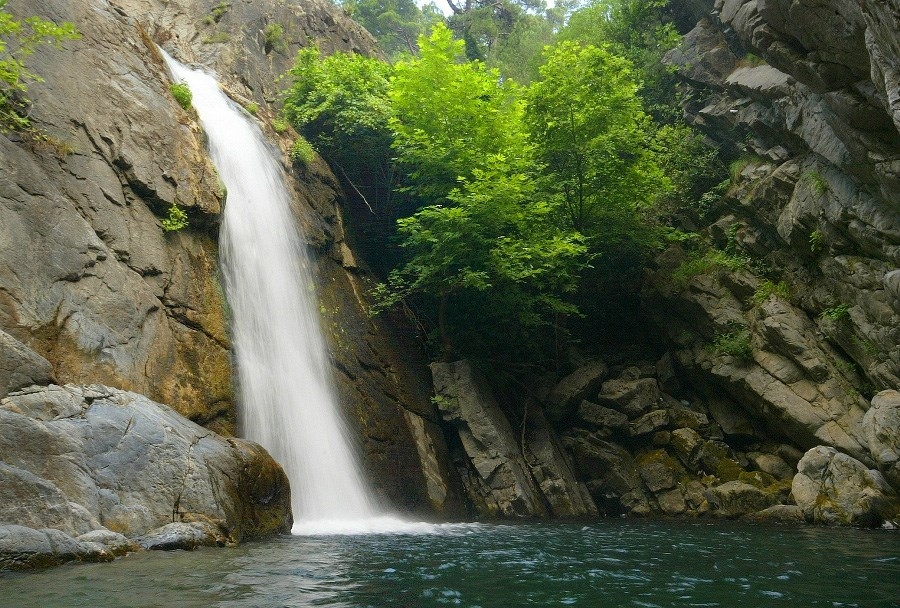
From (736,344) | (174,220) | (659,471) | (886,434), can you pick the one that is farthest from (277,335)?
(886,434)

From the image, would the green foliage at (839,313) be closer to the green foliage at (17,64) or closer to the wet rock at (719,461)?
the wet rock at (719,461)

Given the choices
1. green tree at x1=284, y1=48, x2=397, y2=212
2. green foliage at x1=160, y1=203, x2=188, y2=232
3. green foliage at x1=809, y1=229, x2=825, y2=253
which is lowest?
green foliage at x1=809, y1=229, x2=825, y2=253

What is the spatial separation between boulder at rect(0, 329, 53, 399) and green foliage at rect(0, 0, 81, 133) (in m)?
4.68

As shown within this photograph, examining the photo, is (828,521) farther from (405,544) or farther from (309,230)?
(309,230)

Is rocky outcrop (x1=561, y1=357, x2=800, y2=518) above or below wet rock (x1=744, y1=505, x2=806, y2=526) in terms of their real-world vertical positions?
above

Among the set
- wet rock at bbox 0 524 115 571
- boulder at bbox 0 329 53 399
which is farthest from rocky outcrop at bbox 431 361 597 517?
wet rock at bbox 0 524 115 571

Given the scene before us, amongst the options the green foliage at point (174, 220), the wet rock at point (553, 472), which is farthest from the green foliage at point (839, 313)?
the green foliage at point (174, 220)

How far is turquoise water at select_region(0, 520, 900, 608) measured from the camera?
6707 mm

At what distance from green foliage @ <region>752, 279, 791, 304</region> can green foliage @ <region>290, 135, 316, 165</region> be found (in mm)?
14107

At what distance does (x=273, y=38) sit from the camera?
2634 cm

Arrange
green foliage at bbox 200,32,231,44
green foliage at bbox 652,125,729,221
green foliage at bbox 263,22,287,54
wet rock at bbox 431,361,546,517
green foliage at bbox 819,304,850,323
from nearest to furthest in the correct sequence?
green foliage at bbox 819,304,850,323, wet rock at bbox 431,361,546,517, green foliage at bbox 652,125,729,221, green foliage at bbox 200,32,231,44, green foliage at bbox 263,22,287,54

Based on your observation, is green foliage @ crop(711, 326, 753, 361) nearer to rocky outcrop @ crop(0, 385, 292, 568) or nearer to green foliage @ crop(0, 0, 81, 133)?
rocky outcrop @ crop(0, 385, 292, 568)

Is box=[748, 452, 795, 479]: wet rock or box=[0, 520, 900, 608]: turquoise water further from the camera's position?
box=[748, 452, 795, 479]: wet rock

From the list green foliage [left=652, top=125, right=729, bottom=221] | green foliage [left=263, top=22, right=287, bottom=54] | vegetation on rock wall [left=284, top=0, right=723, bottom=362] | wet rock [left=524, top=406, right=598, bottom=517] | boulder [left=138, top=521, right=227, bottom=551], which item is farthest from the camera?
green foliage [left=263, top=22, right=287, bottom=54]
